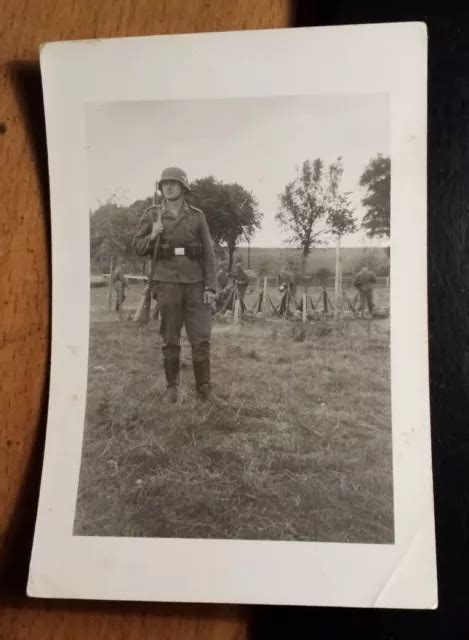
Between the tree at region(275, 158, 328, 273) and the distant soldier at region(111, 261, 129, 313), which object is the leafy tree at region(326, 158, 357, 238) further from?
the distant soldier at region(111, 261, 129, 313)

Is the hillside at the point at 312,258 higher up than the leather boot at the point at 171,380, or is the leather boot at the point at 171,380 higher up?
the hillside at the point at 312,258

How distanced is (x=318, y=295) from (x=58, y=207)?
193mm

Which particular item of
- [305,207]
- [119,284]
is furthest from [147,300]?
[305,207]

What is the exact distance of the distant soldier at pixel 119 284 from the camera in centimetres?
41

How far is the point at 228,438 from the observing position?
1.31 feet

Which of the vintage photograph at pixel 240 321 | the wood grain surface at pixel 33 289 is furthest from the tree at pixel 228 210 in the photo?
the wood grain surface at pixel 33 289

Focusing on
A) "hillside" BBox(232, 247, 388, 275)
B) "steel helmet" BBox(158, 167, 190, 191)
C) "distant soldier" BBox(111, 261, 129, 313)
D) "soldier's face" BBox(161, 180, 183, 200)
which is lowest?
"distant soldier" BBox(111, 261, 129, 313)

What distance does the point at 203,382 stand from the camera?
0.41 meters

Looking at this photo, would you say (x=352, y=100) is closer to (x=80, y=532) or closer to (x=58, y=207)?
(x=58, y=207)

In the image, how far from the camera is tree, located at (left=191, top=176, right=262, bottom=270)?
16.0 inches

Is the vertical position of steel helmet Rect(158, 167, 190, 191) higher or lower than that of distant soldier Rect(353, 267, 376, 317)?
higher

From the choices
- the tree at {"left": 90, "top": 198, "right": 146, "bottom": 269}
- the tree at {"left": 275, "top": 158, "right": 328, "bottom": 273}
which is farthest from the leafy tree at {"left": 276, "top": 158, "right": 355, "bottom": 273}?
the tree at {"left": 90, "top": 198, "right": 146, "bottom": 269}

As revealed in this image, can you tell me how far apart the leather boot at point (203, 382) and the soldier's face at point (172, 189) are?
0.38 ft

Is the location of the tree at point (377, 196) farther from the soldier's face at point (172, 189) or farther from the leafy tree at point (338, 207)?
the soldier's face at point (172, 189)
